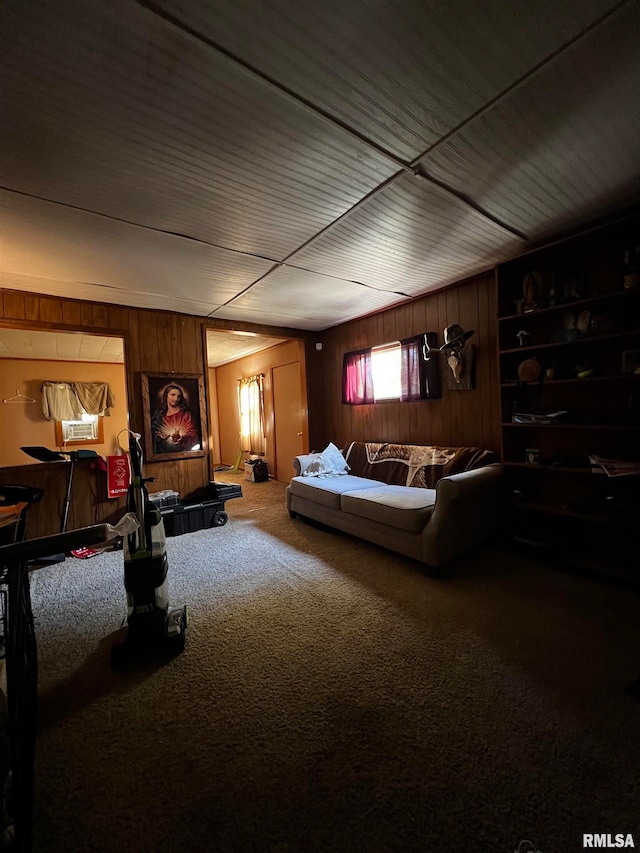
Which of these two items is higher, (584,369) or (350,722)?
(584,369)

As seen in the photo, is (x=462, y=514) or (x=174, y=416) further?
(x=174, y=416)

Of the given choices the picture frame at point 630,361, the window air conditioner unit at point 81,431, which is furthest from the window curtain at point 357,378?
the window air conditioner unit at point 81,431

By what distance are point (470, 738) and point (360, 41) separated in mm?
2488

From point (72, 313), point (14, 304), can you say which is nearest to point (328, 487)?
point (72, 313)

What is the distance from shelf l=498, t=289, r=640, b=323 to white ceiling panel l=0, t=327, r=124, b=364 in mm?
4987

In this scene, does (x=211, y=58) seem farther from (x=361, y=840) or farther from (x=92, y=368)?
(x=92, y=368)

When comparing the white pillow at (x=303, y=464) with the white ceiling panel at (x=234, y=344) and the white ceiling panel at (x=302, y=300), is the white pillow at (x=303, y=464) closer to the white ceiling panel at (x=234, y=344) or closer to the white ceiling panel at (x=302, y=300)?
the white ceiling panel at (x=302, y=300)

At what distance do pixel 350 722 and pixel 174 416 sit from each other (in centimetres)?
352

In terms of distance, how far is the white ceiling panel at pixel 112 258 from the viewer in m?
2.08

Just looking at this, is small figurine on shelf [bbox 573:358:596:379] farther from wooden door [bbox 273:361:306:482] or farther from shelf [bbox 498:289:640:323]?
wooden door [bbox 273:361:306:482]

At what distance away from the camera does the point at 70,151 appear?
5.05ft

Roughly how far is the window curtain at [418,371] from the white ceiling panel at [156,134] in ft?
6.15

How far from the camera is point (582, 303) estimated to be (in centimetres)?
235

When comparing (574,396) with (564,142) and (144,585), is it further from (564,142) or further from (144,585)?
(144,585)
